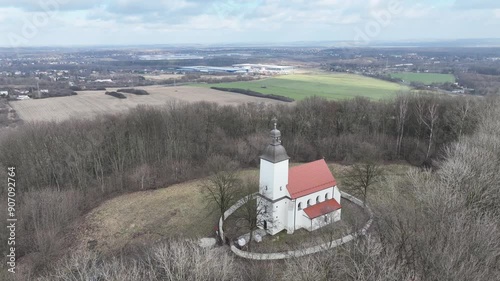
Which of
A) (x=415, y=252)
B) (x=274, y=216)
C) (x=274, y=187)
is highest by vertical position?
(x=415, y=252)

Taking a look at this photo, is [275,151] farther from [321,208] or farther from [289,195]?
[321,208]

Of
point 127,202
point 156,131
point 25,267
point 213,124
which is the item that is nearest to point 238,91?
point 213,124

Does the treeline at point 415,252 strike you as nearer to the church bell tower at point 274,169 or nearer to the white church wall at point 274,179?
the white church wall at point 274,179

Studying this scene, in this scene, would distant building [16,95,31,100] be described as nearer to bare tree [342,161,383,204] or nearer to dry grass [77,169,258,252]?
dry grass [77,169,258,252]

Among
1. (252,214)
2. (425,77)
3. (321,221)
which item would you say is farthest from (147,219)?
(425,77)

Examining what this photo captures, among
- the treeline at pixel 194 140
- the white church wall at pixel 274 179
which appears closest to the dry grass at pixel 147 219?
the treeline at pixel 194 140

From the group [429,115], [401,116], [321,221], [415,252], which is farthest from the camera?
[429,115]
